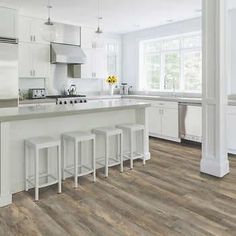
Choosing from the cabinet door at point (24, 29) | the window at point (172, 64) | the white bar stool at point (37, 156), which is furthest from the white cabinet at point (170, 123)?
the cabinet door at point (24, 29)

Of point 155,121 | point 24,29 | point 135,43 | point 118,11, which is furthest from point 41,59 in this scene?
point 155,121

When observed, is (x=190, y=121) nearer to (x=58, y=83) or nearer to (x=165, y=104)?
(x=165, y=104)

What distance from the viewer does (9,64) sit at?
16.1 ft

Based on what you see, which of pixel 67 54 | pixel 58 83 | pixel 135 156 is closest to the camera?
pixel 135 156

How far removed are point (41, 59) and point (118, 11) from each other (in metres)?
1.94

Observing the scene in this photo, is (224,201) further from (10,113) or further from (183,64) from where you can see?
(183,64)

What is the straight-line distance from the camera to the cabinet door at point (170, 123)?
5582 mm

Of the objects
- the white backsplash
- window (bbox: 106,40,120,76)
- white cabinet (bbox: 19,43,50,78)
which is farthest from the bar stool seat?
window (bbox: 106,40,120,76)

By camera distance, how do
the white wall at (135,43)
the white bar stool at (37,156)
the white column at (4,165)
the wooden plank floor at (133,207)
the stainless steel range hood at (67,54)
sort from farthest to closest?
the white wall at (135,43), the stainless steel range hood at (67,54), the white bar stool at (37,156), the white column at (4,165), the wooden plank floor at (133,207)

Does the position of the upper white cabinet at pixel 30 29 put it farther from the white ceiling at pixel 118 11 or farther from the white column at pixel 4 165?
the white column at pixel 4 165

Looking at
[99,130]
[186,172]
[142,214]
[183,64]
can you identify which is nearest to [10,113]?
[99,130]

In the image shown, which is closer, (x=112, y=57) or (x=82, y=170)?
(x=82, y=170)

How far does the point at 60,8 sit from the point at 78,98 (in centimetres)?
188

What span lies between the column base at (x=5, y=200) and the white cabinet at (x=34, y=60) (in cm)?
328
